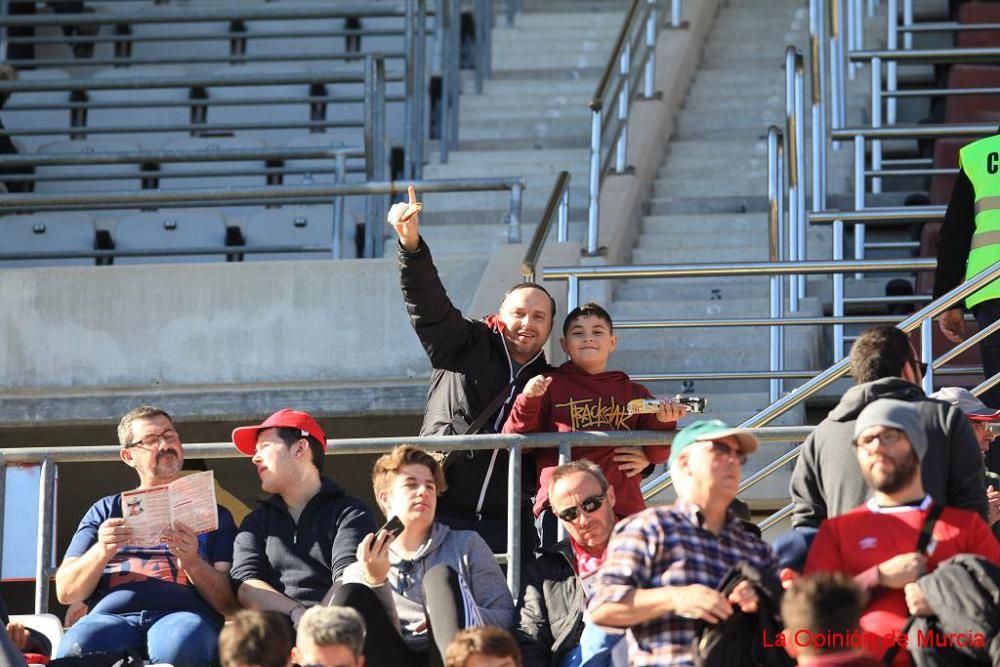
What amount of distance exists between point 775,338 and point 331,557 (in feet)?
10.6

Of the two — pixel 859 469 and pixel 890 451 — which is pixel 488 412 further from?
pixel 890 451

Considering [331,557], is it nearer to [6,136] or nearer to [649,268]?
[649,268]

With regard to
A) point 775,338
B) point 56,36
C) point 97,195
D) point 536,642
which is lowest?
point 536,642

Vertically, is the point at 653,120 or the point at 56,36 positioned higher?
the point at 56,36

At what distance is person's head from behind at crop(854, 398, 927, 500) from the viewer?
5539mm

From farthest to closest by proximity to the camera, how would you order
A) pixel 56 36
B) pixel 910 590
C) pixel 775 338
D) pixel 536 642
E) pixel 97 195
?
pixel 56 36
pixel 97 195
pixel 775 338
pixel 536 642
pixel 910 590

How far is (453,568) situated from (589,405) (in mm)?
1010

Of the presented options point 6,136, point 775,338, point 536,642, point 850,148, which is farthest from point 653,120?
point 536,642

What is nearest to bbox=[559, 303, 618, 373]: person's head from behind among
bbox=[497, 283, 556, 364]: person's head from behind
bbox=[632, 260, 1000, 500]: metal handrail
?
bbox=[497, 283, 556, 364]: person's head from behind

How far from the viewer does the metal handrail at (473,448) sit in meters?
6.84

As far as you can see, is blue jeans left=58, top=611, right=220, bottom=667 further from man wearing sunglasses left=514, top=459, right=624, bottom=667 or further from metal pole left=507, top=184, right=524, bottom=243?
metal pole left=507, top=184, right=524, bottom=243

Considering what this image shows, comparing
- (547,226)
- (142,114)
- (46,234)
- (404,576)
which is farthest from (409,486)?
(142,114)

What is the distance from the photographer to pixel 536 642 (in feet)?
20.4

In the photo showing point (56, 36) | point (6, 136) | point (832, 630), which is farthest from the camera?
point (56, 36)
